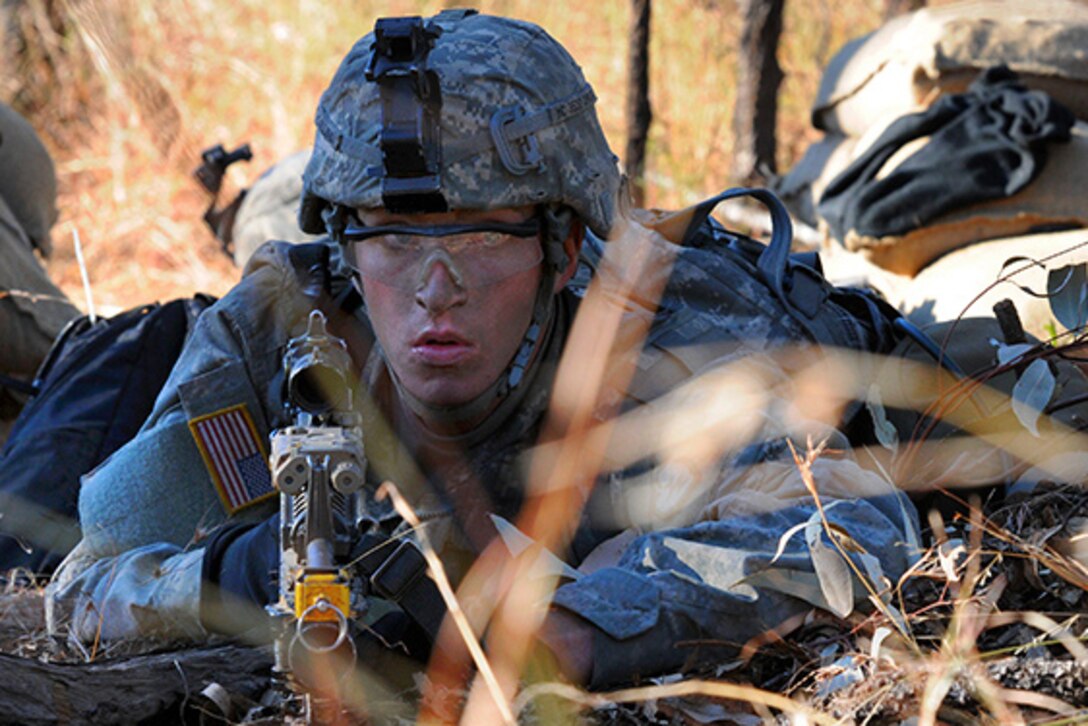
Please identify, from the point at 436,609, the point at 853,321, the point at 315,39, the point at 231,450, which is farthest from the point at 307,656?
the point at 315,39

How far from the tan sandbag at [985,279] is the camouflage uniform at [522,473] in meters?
1.36

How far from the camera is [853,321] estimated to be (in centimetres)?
333

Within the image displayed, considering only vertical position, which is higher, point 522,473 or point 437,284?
point 437,284

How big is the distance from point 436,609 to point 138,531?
0.94 m

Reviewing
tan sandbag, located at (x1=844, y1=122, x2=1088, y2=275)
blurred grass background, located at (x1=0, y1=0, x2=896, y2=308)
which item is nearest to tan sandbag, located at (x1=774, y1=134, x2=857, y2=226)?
tan sandbag, located at (x1=844, y1=122, x2=1088, y2=275)

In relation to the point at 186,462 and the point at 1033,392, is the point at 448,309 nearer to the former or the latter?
the point at 186,462

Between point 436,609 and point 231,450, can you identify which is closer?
point 436,609

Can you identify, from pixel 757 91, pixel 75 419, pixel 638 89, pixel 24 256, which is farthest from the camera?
pixel 757 91

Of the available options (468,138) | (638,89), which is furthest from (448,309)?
(638,89)

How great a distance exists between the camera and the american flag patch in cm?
291

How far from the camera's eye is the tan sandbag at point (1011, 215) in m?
4.70

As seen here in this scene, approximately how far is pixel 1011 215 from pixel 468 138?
2.61m

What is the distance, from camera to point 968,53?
208 inches

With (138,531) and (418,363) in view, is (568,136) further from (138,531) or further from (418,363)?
(138,531)
